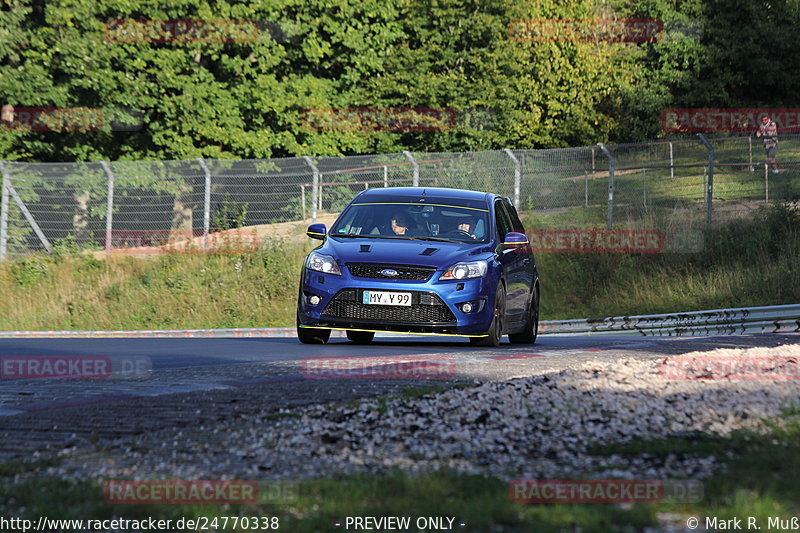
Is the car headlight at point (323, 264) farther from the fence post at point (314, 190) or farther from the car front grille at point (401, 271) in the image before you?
the fence post at point (314, 190)

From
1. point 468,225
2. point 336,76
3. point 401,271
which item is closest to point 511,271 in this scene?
point 468,225

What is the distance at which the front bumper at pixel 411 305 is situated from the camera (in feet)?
42.2

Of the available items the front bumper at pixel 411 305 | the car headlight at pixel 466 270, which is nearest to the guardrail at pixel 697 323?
the car headlight at pixel 466 270

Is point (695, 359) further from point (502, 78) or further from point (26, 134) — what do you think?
point (502, 78)

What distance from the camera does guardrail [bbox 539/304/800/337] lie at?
1970 centimetres

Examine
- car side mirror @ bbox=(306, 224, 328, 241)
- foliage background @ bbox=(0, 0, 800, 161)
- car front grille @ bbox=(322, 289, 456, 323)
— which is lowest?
car front grille @ bbox=(322, 289, 456, 323)

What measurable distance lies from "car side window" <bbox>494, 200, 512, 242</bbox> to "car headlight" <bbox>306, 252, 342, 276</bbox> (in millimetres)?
2142

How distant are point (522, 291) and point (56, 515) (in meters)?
10.5

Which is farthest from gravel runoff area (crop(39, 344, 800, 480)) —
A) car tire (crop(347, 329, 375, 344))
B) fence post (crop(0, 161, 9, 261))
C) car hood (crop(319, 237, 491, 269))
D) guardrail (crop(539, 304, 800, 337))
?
fence post (crop(0, 161, 9, 261))

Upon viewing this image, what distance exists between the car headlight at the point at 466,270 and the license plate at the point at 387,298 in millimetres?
443

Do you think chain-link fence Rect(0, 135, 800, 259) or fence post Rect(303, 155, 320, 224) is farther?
chain-link fence Rect(0, 135, 800, 259)

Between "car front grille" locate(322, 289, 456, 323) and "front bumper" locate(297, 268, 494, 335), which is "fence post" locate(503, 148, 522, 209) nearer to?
"front bumper" locate(297, 268, 494, 335)

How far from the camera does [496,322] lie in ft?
44.3

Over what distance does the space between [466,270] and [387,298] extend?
3.04 feet
